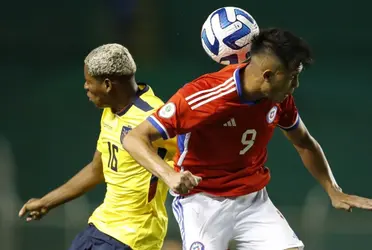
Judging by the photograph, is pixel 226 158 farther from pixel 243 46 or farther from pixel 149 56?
pixel 149 56

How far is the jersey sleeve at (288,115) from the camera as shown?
5062mm

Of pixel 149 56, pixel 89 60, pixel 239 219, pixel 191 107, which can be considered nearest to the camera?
pixel 191 107

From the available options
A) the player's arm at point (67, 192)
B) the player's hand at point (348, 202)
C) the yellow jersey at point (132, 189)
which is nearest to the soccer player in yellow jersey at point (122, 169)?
the yellow jersey at point (132, 189)

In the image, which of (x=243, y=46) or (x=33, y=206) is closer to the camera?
(x=243, y=46)

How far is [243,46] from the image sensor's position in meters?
5.02

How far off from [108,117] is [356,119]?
540 cm

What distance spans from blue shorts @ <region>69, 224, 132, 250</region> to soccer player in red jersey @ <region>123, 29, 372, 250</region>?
44 cm

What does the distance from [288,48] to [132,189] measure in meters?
1.26

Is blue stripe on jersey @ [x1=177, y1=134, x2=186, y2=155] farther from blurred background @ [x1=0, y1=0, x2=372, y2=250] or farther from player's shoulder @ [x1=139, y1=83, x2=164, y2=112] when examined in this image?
blurred background @ [x1=0, y1=0, x2=372, y2=250]

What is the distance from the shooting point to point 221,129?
4781 millimetres

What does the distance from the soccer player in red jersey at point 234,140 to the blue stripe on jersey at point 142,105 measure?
0.42 meters

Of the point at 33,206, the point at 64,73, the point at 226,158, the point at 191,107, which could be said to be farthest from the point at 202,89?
the point at 64,73

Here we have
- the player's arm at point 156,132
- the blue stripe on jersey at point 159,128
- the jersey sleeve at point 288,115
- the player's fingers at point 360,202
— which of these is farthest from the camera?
the jersey sleeve at point 288,115

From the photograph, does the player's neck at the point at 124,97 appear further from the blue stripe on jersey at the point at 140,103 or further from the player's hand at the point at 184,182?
the player's hand at the point at 184,182
